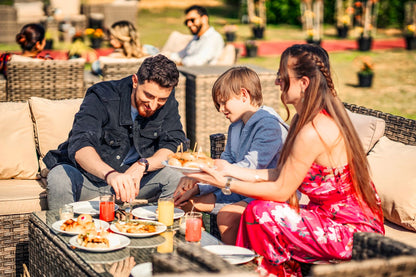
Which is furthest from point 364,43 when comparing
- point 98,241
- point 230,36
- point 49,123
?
point 98,241

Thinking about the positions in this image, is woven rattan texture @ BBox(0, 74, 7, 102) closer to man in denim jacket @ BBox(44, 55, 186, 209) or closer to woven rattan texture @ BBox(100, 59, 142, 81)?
woven rattan texture @ BBox(100, 59, 142, 81)

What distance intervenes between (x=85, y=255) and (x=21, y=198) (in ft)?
3.91

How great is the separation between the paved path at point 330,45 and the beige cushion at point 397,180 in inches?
418

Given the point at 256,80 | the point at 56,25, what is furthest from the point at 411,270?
the point at 56,25

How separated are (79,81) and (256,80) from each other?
2768mm

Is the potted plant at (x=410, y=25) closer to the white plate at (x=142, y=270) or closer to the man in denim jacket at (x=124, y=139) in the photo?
the man in denim jacket at (x=124, y=139)

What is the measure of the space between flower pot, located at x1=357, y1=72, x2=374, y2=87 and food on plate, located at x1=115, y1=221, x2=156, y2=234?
792 cm


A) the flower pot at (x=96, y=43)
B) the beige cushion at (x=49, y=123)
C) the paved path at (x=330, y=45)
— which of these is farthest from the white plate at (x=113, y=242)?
the flower pot at (x=96, y=43)

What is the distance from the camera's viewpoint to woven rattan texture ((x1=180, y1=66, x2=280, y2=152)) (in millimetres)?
6000

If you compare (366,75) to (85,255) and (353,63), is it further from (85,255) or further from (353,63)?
(85,255)

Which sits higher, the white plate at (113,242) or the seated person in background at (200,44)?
the seated person in background at (200,44)

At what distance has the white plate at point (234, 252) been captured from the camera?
2.63 metres

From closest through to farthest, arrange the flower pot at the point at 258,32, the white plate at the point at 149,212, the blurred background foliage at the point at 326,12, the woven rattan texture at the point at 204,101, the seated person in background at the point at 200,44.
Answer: the white plate at the point at 149,212 < the woven rattan texture at the point at 204,101 < the seated person in background at the point at 200,44 < the flower pot at the point at 258,32 < the blurred background foliage at the point at 326,12

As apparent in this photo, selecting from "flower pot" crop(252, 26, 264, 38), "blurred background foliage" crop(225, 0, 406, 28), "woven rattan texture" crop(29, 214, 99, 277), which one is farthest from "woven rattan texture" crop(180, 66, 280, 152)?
"blurred background foliage" crop(225, 0, 406, 28)
